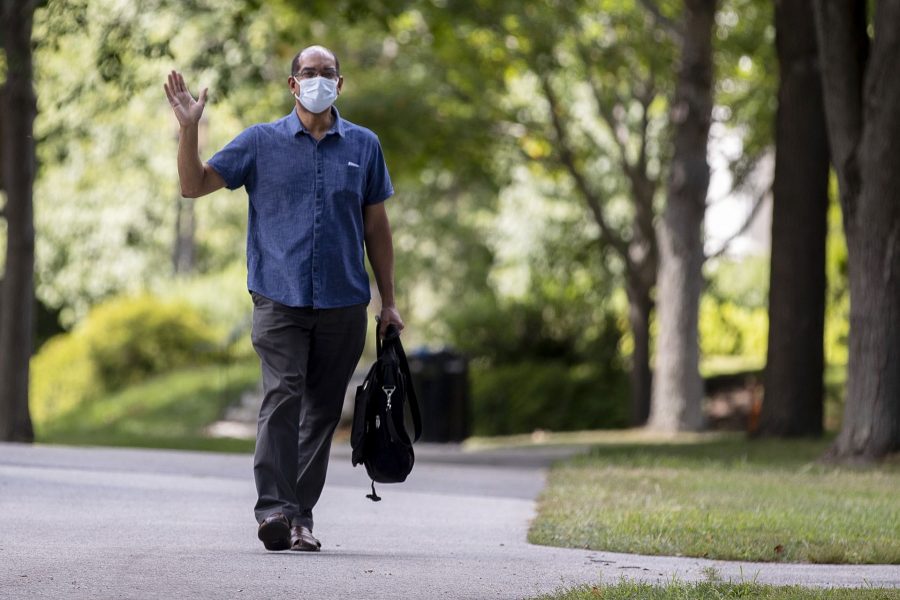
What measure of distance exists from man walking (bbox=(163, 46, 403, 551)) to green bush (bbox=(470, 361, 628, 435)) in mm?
18332

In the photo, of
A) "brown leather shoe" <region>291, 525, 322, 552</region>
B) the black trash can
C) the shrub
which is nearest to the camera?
"brown leather shoe" <region>291, 525, 322, 552</region>

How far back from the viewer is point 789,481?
11195mm

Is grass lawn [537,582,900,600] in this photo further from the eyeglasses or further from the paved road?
the eyeglasses

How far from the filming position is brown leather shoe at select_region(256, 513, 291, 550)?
6.84m

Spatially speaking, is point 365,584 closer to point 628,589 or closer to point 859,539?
point 628,589

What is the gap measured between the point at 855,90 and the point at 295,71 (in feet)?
24.0

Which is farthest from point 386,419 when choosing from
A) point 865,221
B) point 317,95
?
point 865,221

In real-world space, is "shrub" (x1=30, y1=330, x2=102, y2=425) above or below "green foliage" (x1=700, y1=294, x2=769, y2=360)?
below

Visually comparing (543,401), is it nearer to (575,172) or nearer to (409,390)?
(575,172)

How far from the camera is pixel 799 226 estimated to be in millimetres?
16891

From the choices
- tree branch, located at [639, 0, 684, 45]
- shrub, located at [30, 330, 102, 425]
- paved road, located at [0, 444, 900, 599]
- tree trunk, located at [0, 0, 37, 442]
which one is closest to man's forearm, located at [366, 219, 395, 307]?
paved road, located at [0, 444, 900, 599]

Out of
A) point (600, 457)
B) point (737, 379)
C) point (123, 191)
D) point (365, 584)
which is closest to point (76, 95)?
point (600, 457)

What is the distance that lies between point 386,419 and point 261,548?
782 mm

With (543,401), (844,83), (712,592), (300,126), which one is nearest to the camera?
(712,592)
